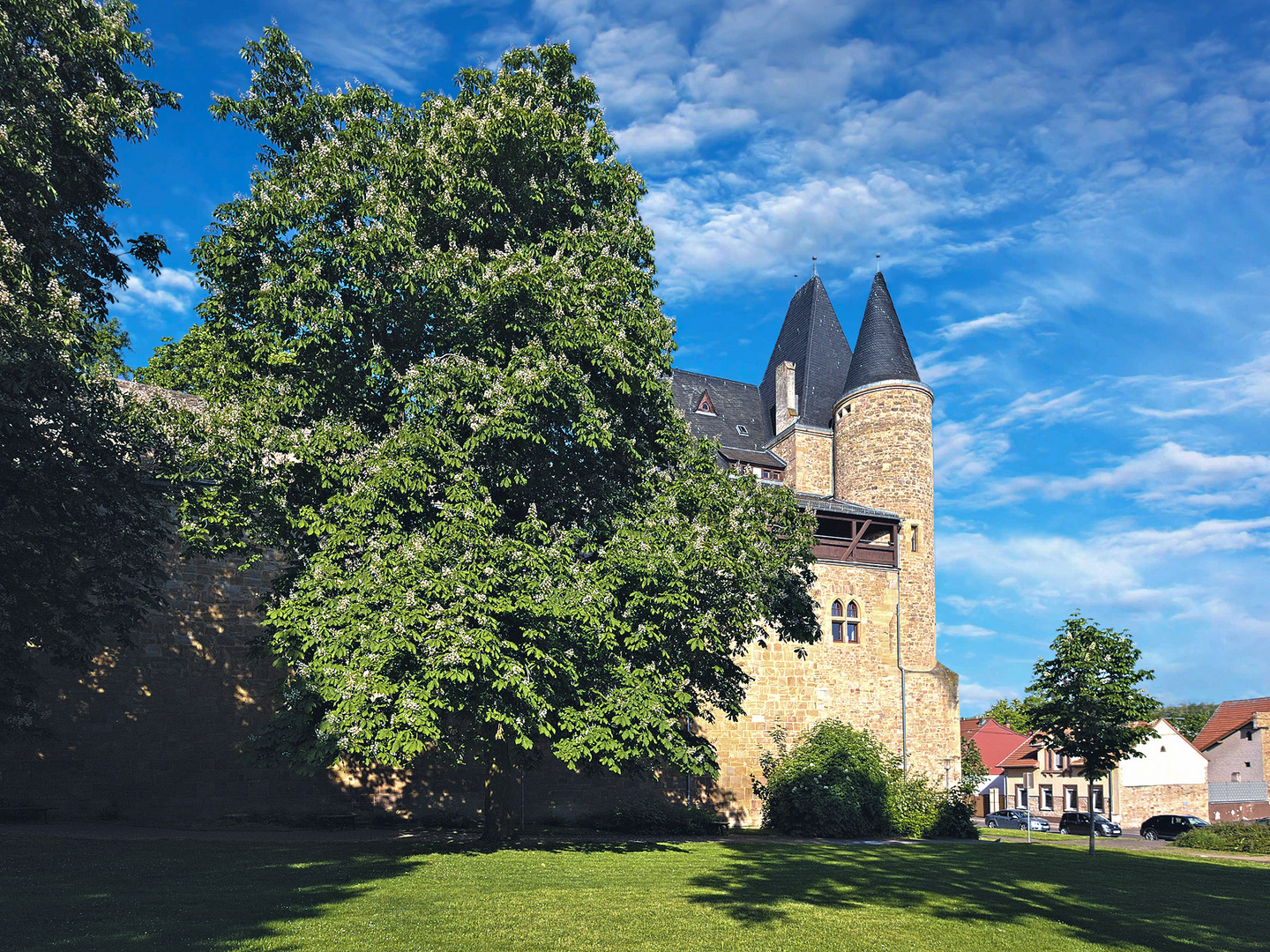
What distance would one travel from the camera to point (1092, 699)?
810 inches

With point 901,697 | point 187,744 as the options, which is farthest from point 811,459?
point 187,744

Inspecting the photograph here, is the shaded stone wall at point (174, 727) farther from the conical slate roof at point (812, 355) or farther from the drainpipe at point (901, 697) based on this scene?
the conical slate roof at point (812, 355)

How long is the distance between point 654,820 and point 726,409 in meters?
23.9

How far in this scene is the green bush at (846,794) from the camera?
2194 centimetres

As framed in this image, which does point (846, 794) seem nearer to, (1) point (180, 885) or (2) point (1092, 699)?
(2) point (1092, 699)

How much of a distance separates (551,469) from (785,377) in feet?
90.2

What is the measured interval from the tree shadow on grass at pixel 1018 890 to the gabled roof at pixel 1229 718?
1663 inches

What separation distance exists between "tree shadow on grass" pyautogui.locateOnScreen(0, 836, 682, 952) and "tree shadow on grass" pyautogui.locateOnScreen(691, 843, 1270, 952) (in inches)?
159

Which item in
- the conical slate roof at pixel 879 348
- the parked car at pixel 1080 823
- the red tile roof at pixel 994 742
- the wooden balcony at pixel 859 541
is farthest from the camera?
the red tile roof at pixel 994 742

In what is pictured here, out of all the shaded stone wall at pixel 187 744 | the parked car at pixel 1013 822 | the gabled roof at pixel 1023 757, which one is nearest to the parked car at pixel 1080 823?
the parked car at pixel 1013 822

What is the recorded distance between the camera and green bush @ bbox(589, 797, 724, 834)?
20.9 metres

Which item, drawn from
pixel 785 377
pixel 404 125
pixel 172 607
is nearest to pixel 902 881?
pixel 404 125

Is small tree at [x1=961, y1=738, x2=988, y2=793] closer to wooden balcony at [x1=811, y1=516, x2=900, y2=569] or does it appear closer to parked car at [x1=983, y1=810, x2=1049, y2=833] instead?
parked car at [x1=983, y1=810, x2=1049, y2=833]

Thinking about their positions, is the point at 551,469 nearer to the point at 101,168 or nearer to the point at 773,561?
the point at 773,561
